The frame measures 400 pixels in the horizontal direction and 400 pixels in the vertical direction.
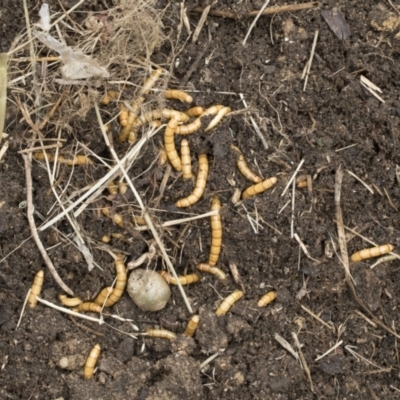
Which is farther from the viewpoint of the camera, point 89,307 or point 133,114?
point 133,114

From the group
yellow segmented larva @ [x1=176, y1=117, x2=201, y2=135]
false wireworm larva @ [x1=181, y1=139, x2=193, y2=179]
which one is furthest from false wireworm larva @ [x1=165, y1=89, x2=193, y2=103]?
false wireworm larva @ [x1=181, y1=139, x2=193, y2=179]

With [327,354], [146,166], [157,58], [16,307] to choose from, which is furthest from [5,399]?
[157,58]

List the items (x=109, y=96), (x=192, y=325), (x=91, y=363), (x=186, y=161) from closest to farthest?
(x=91, y=363), (x=192, y=325), (x=186, y=161), (x=109, y=96)

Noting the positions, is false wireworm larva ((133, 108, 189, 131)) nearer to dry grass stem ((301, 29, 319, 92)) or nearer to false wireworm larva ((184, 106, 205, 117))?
false wireworm larva ((184, 106, 205, 117))

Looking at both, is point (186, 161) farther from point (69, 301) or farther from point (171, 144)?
point (69, 301)

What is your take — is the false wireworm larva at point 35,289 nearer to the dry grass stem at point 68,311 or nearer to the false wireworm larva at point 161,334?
the dry grass stem at point 68,311

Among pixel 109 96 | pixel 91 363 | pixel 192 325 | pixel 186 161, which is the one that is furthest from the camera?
pixel 109 96

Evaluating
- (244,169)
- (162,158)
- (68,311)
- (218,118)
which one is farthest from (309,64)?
(68,311)
